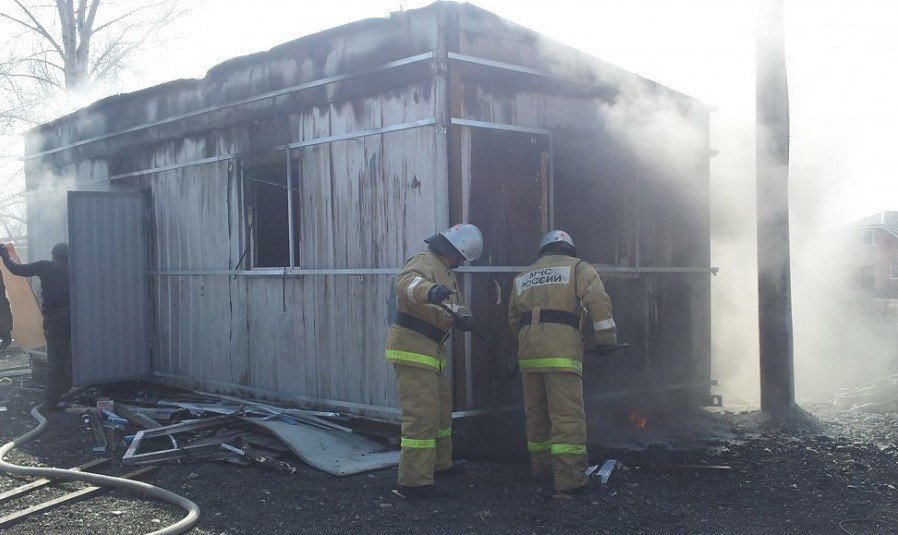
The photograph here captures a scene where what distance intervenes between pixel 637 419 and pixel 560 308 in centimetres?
321

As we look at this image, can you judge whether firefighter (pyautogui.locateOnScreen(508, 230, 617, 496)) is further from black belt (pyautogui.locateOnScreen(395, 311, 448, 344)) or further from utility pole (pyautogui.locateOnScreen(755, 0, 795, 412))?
utility pole (pyautogui.locateOnScreen(755, 0, 795, 412))

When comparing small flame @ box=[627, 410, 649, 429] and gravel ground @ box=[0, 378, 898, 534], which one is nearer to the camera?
gravel ground @ box=[0, 378, 898, 534]

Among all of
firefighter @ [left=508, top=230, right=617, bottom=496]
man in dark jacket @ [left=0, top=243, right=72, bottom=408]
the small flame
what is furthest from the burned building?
firefighter @ [left=508, top=230, right=617, bottom=496]

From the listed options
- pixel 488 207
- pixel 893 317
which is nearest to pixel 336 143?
pixel 488 207

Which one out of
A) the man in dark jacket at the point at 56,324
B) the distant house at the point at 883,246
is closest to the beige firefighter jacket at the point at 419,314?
the man in dark jacket at the point at 56,324

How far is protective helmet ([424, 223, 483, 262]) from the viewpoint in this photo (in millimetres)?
6211

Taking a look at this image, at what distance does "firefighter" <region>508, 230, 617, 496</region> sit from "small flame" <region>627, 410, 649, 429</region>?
267 centimetres

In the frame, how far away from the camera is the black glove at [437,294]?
5.68 meters

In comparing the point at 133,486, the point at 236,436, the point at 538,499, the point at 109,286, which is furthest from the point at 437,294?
the point at 109,286

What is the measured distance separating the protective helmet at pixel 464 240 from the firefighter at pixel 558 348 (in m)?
0.48

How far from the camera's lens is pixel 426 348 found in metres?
5.96

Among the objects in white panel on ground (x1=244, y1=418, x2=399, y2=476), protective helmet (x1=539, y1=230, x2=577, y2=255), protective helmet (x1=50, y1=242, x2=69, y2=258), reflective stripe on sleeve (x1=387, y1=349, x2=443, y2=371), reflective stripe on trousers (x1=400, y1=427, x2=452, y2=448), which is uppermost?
protective helmet (x1=50, y1=242, x2=69, y2=258)

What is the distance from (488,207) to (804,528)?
370cm

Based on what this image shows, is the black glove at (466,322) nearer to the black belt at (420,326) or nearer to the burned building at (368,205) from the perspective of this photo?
the black belt at (420,326)
